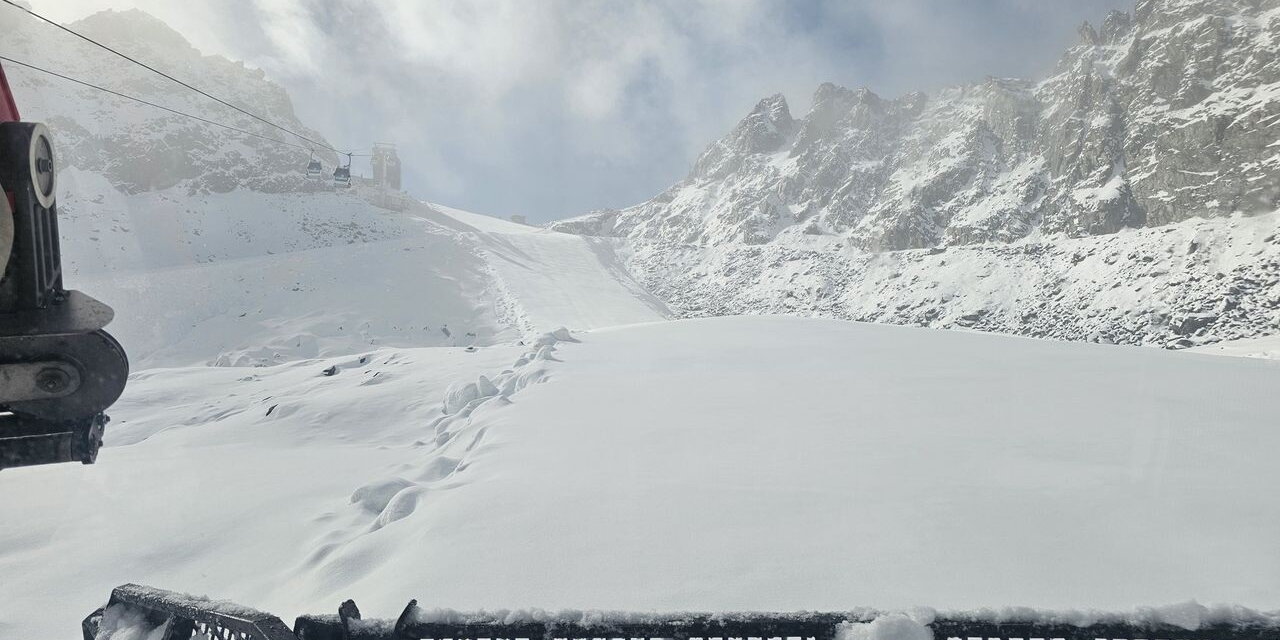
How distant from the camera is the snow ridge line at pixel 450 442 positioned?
4.56m

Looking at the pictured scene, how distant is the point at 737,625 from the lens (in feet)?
6.08

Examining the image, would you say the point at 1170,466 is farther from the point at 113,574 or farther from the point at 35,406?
the point at 113,574

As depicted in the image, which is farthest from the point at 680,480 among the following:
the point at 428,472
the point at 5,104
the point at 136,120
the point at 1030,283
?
the point at 136,120

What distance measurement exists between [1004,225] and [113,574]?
87.7 meters

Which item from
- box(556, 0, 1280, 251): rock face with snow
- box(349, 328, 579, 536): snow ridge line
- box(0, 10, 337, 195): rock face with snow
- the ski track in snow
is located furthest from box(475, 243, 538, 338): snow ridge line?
box(556, 0, 1280, 251): rock face with snow

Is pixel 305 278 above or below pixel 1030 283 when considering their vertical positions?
below

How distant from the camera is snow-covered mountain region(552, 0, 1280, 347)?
56.7 metres

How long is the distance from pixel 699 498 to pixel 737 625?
7.22ft

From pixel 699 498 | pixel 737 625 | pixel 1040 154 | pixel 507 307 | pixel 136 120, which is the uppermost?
pixel 1040 154

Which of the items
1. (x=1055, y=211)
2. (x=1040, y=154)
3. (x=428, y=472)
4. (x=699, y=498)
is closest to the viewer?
(x=699, y=498)

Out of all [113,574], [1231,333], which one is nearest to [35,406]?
[113,574]

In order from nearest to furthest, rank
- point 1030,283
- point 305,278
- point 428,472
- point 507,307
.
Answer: point 428,472 → point 507,307 → point 305,278 → point 1030,283

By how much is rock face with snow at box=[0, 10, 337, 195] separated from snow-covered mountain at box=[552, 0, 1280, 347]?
43379mm

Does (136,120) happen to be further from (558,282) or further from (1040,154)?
(1040,154)
